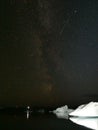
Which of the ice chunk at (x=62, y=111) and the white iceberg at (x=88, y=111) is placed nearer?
the white iceberg at (x=88, y=111)

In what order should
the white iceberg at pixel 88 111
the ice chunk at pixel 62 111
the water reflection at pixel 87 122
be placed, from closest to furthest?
1. the water reflection at pixel 87 122
2. the white iceberg at pixel 88 111
3. the ice chunk at pixel 62 111

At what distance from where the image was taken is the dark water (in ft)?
3.43

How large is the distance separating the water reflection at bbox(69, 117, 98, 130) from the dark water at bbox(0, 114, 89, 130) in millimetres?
24

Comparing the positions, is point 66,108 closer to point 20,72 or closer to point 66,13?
point 20,72

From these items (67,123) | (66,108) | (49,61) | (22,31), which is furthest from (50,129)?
(22,31)

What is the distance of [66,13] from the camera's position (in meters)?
1.33

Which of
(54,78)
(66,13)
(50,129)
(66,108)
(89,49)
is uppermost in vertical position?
(66,13)

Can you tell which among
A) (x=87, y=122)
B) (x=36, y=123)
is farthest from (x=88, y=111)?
(x=36, y=123)

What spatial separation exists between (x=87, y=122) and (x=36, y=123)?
0.19 meters

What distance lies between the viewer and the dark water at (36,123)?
1.05 meters

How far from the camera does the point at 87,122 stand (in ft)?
3.58

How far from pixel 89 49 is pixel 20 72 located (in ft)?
1.09

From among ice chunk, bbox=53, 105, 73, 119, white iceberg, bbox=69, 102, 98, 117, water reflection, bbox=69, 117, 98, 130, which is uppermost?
ice chunk, bbox=53, 105, 73, 119

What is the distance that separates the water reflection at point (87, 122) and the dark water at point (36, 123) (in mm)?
24
